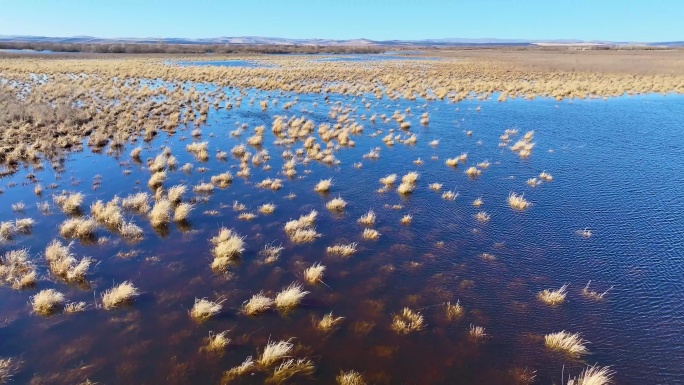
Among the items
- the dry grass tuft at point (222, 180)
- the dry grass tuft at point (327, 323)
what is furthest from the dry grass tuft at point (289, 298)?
the dry grass tuft at point (222, 180)

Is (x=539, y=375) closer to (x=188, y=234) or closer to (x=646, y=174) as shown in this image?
(x=188, y=234)

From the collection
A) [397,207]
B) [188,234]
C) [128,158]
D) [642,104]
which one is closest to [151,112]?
[128,158]

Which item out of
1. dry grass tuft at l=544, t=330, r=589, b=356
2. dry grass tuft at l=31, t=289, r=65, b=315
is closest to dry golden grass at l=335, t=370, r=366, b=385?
dry grass tuft at l=544, t=330, r=589, b=356

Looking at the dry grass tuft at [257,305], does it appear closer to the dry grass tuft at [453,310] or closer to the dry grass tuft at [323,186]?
the dry grass tuft at [453,310]

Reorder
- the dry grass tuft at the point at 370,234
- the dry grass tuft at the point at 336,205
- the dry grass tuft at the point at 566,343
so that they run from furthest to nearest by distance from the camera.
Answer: the dry grass tuft at the point at 336,205 → the dry grass tuft at the point at 370,234 → the dry grass tuft at the point at 566,343

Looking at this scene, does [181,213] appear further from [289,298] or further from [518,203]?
[518,203]

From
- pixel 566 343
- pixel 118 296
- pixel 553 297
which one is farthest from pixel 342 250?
pixel 566 343
